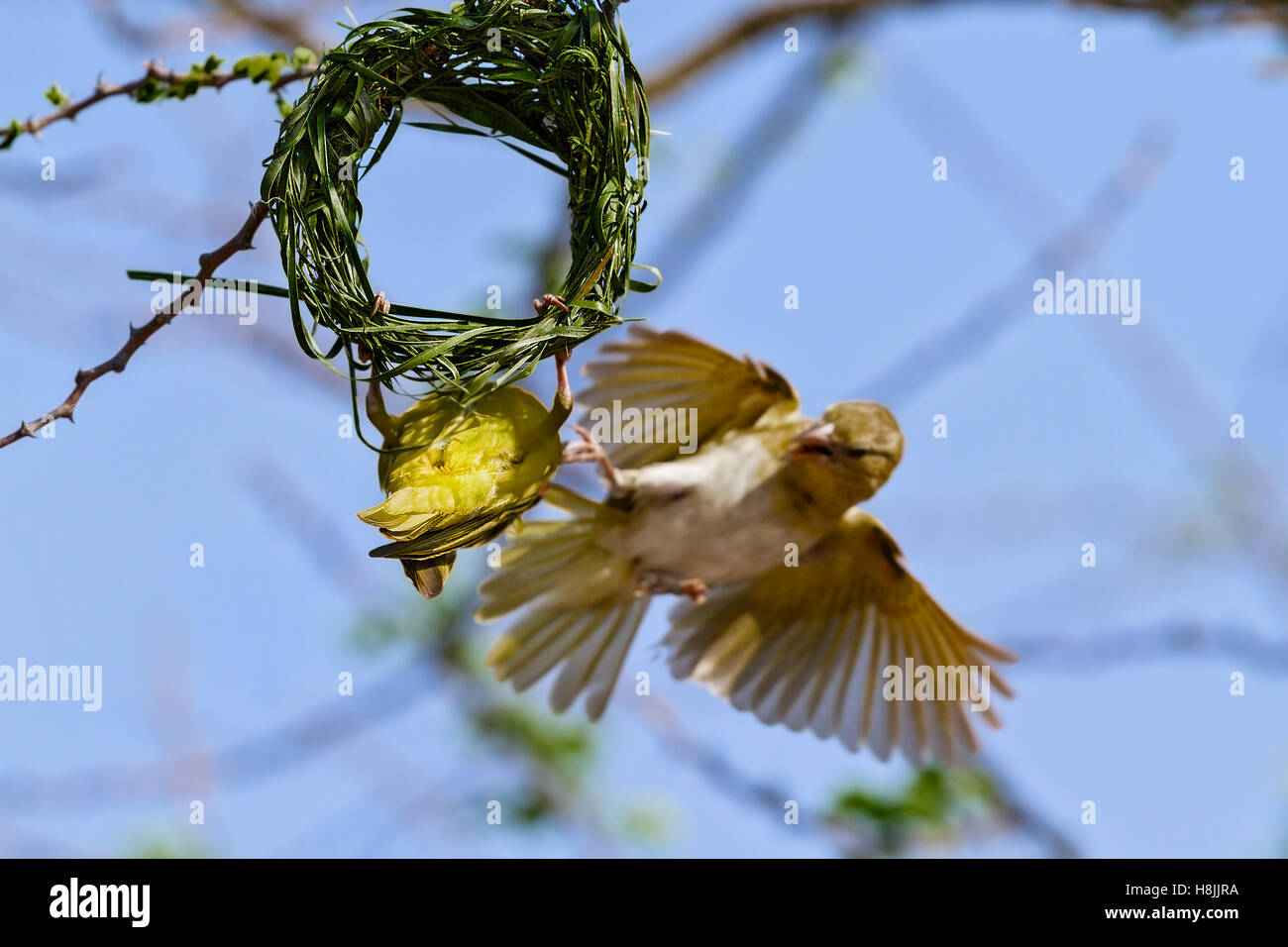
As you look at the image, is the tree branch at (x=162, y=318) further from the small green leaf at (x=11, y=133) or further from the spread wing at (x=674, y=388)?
the spread wing at (x=674, y=388)

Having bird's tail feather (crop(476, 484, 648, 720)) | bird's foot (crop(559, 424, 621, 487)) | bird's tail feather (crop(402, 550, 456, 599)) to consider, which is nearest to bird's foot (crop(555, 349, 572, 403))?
bird's tail feather (crop(402, 550, 456, 599))

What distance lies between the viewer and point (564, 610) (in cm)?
349

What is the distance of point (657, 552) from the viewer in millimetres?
3166

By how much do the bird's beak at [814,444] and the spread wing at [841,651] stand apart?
0.36 meters

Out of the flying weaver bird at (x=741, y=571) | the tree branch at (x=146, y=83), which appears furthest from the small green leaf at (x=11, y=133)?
the flying weaver bird at (x=741, y=571)

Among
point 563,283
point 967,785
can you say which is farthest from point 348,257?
point 967,785

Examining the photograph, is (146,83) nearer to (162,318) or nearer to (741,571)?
(162,318)

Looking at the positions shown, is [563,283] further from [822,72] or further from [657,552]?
[822,72]

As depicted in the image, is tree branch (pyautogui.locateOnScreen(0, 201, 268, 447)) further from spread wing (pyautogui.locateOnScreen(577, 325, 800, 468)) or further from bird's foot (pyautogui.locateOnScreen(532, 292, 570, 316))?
spread wing (pyautogui.locateOnScreen(577, 325, 800, 468))

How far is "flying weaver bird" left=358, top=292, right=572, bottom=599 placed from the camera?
171 cm

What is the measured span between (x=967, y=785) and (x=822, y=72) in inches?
105

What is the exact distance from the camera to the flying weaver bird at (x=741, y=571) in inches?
123

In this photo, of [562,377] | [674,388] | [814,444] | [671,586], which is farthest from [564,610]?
[562,377]

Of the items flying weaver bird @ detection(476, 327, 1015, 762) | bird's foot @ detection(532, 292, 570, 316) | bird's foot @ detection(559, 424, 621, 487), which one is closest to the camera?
bird's foot @ detection(532, 292, 570, 316)
